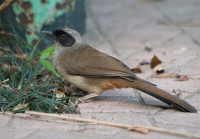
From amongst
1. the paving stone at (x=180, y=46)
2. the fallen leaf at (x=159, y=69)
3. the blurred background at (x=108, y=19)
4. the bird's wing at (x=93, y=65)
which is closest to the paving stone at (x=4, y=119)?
the bird's wing at (x=93, y=65)

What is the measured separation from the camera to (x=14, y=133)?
275 cm

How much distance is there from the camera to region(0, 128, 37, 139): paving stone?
2688mm

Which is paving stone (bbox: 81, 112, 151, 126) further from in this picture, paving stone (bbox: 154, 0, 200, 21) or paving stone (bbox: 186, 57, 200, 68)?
paving stone (bbox: 154, 0, 200, 21)

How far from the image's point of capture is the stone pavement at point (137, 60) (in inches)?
111

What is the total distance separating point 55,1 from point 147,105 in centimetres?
272

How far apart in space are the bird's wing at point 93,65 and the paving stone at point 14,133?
945 millimetres

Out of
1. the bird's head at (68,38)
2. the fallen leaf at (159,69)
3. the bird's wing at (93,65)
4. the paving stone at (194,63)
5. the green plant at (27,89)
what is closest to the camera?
the green plant at (27,89)

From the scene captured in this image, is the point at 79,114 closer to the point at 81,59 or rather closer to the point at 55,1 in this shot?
the point at 81,59

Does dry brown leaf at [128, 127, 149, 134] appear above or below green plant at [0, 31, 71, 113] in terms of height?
below

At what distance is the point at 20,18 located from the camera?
5.02 meters

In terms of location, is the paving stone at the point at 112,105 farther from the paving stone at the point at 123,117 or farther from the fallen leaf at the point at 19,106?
the fallen leaf at the point at 19,106

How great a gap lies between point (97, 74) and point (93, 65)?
0.12 meters

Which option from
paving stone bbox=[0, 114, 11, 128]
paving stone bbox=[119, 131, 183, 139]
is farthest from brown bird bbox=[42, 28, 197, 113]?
paving stone bbox=[0, 114, 11, 128]

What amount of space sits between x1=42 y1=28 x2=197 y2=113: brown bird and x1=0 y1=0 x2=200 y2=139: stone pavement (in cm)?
16
